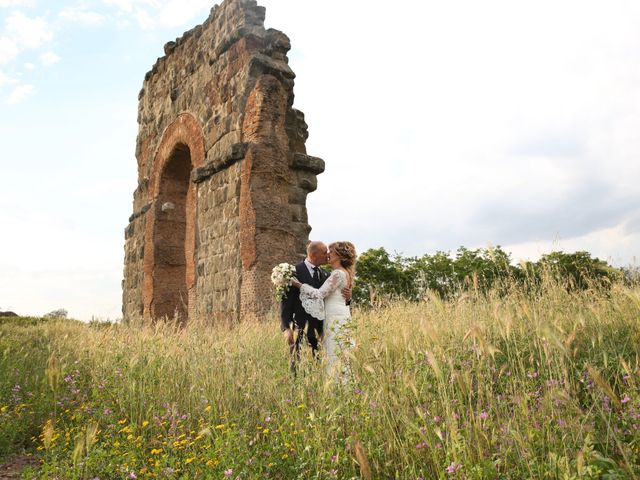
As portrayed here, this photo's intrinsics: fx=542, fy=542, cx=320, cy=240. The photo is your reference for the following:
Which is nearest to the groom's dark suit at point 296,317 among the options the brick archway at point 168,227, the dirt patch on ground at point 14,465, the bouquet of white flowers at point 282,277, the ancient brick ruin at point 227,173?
the bouquet of white flowers at point 282,277

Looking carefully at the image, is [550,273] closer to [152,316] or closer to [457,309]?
[457,309]

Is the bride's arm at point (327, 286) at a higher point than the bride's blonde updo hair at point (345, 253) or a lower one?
lower

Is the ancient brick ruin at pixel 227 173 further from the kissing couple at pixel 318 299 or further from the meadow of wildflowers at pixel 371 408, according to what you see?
the kissing couple at pixel 318 299

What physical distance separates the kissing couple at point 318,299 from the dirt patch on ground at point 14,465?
90.1 inches

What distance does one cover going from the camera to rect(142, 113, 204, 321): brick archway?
1205 centimetres

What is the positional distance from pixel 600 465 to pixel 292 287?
10.8ft

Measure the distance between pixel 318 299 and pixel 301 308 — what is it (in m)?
0.22

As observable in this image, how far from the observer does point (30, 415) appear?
5.00 meters

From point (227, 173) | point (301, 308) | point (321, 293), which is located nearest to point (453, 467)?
point (321, 293)

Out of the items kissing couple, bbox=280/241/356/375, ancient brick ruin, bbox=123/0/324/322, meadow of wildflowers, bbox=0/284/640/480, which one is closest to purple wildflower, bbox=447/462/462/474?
meadow of wildflowers, bbox=0/284/640/480

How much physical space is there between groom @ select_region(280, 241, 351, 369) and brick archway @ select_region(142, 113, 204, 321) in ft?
22.4

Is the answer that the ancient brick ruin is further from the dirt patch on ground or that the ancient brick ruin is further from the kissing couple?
the dirt patch on ground

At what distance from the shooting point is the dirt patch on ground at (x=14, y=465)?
13.0 feet

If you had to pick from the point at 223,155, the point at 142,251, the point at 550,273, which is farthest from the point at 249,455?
the point at 142,251
